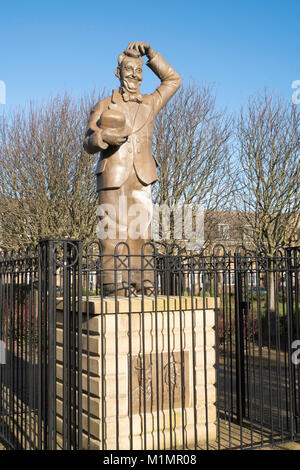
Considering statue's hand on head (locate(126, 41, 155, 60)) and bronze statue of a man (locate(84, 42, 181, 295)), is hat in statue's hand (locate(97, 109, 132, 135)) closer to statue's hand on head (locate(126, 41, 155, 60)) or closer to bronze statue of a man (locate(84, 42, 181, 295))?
bronze statue of a man (locate(84, 42, 181, 295))

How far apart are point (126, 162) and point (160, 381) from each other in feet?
8.59

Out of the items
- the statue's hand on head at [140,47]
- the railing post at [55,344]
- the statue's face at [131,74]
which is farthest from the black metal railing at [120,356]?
the statue's hand on head at [140,47]

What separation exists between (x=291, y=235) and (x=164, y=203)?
440cm

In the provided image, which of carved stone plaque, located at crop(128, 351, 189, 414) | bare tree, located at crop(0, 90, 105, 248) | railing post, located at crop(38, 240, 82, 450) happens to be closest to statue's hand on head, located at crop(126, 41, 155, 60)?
railing post, located at crop(38, 240, 82, 450)

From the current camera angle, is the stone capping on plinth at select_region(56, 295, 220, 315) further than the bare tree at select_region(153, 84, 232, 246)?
No

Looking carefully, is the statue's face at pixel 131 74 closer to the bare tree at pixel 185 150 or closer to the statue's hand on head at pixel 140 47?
the statue's hand on head at pixel 140 47

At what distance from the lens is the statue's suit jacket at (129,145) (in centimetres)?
550

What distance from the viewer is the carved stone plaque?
477cm

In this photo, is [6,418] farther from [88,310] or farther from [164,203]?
[164,203]

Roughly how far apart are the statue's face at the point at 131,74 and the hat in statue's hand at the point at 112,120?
810 mm

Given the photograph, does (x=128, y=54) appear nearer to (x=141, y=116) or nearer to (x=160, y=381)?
(x=141, y=116)

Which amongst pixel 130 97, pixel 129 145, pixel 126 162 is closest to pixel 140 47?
pixel 130 97

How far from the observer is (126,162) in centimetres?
556

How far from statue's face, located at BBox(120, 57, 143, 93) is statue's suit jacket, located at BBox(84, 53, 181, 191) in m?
0.17
